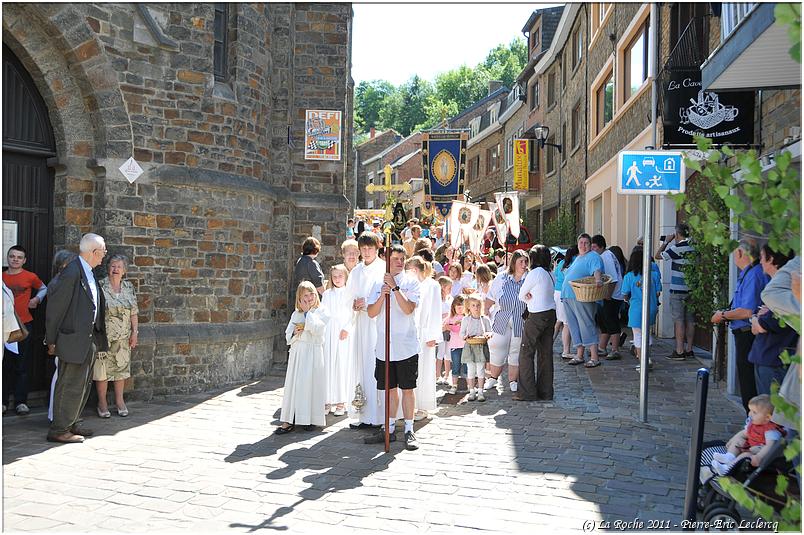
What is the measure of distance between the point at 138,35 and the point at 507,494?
7.45m

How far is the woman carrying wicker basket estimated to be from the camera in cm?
1073

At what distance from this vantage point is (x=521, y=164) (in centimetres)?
3450

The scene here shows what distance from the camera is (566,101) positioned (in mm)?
28172

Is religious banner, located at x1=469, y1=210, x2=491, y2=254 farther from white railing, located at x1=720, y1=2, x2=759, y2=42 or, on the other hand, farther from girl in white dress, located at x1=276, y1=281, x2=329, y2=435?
white railing, located at x1=720, y1=2, x2=759, y2=42

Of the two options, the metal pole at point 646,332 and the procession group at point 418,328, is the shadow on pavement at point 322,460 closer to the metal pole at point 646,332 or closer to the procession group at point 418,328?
the procession group at point 418,328

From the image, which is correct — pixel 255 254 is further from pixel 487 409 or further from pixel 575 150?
pixel 575 150

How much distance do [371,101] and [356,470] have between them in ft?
292

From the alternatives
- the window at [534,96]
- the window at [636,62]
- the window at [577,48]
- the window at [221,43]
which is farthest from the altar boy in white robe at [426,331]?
the window at [534,96]

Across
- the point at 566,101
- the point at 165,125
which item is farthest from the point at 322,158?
the point at 566,101

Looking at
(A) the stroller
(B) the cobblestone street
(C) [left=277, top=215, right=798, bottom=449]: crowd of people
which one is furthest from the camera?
(C) [left=277, top=215, right=798, bottom=449]: crowd of people

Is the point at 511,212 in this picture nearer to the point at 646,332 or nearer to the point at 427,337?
the point at 427,337

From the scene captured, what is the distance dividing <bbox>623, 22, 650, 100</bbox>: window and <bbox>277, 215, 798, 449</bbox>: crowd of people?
6133mm

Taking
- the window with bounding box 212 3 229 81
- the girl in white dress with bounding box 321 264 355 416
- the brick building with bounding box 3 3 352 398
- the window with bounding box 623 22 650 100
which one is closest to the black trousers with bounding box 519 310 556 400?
the girl in white dress with bounding box 321 264 355 416

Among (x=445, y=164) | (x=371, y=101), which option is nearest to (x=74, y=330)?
(x=445, y=164)
